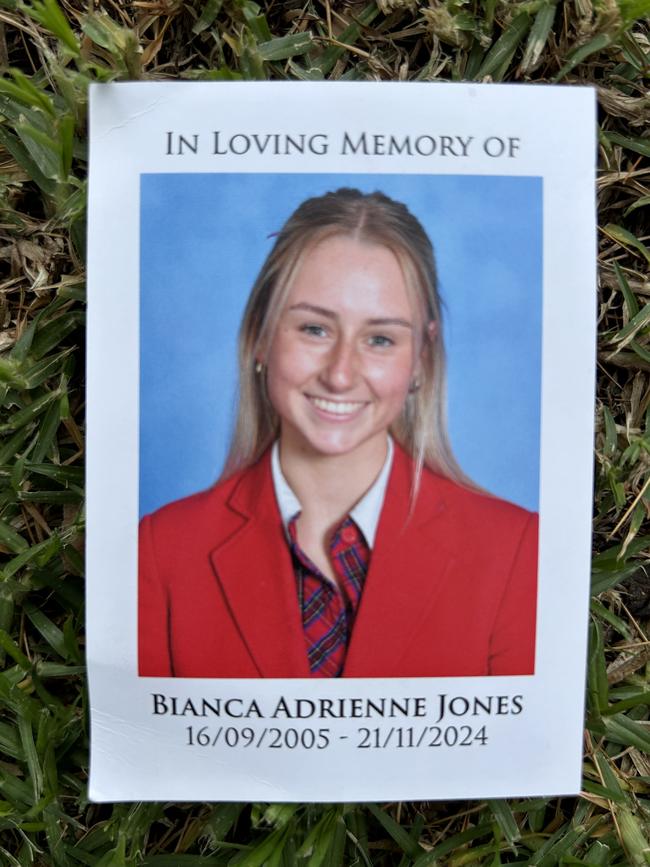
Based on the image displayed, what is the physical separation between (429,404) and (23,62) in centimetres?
40

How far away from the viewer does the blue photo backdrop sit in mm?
594

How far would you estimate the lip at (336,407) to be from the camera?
592mm

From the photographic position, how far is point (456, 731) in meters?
0.61

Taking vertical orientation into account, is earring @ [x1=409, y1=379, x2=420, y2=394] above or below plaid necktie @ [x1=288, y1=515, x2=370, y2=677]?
above

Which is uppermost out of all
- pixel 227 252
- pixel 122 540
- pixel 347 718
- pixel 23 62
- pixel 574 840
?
pixel 23 62

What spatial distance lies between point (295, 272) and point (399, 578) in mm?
226

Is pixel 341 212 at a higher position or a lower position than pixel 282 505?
higher

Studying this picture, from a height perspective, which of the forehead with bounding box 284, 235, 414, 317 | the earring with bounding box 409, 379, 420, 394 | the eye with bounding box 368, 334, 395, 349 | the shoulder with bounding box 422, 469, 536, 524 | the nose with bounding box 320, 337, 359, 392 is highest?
the forehead with bounding box 284, 235, 414, 317

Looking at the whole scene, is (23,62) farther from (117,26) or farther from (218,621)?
(218,621)

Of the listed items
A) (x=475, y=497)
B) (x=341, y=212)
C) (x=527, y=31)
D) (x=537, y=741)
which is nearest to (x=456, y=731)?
(x=537, y=741)

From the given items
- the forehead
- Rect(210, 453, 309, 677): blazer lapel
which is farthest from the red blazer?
the forehead

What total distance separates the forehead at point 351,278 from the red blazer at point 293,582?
0.11 metres

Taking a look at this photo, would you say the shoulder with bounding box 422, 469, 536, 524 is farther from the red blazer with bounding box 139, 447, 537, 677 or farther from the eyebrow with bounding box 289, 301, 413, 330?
the eyebrow with bounding box 289, 301, 413, 330

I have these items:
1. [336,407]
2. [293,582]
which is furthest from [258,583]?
[336,407]
